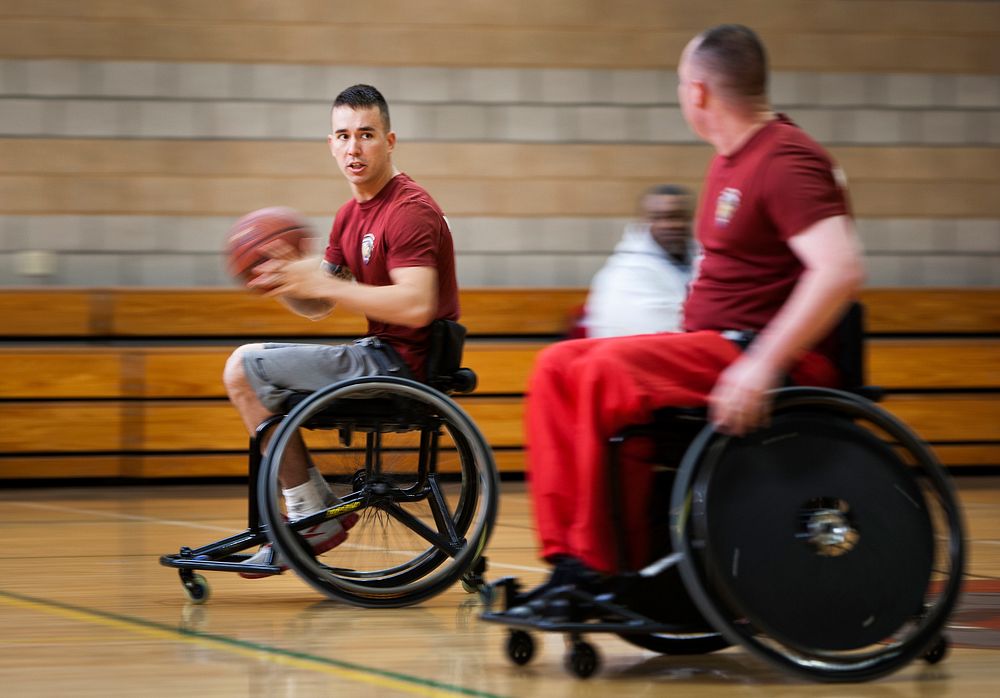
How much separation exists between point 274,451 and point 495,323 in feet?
10.3

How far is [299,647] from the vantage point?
2354 millimetres

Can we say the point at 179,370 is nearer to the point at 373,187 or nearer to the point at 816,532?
the point at 373,187

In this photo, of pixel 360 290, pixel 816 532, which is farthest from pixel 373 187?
pixel 816 532

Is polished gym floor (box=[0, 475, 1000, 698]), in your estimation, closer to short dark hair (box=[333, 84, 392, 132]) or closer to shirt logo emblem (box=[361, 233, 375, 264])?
shirt logo emblem (box=[361, 233, 375, 264])

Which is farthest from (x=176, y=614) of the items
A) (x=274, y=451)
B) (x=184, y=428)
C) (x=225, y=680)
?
(x=184, y=428)

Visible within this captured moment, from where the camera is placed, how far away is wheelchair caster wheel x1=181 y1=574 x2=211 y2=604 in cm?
282

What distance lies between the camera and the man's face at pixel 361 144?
113 inches

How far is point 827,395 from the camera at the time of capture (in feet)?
6.59

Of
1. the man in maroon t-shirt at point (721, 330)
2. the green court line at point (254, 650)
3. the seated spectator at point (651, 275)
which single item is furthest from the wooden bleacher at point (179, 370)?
the man in maroon t-shirt at point (721, 330)

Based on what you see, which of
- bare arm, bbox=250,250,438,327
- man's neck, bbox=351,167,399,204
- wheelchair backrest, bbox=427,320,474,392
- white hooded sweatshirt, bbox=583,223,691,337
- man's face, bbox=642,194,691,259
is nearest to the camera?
bare arm, bbox=250,250,438,327

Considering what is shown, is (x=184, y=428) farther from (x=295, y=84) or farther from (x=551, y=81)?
(x=551, y=81)

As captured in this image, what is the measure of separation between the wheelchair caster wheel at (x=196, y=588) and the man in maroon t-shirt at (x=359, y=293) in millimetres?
118

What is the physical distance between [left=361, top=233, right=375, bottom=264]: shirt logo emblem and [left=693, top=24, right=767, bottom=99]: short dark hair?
3.06 feet

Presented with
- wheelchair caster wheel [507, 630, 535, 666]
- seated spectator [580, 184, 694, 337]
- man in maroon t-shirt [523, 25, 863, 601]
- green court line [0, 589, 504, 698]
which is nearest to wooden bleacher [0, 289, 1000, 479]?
seated spectator [580, 184, 694, 337]
